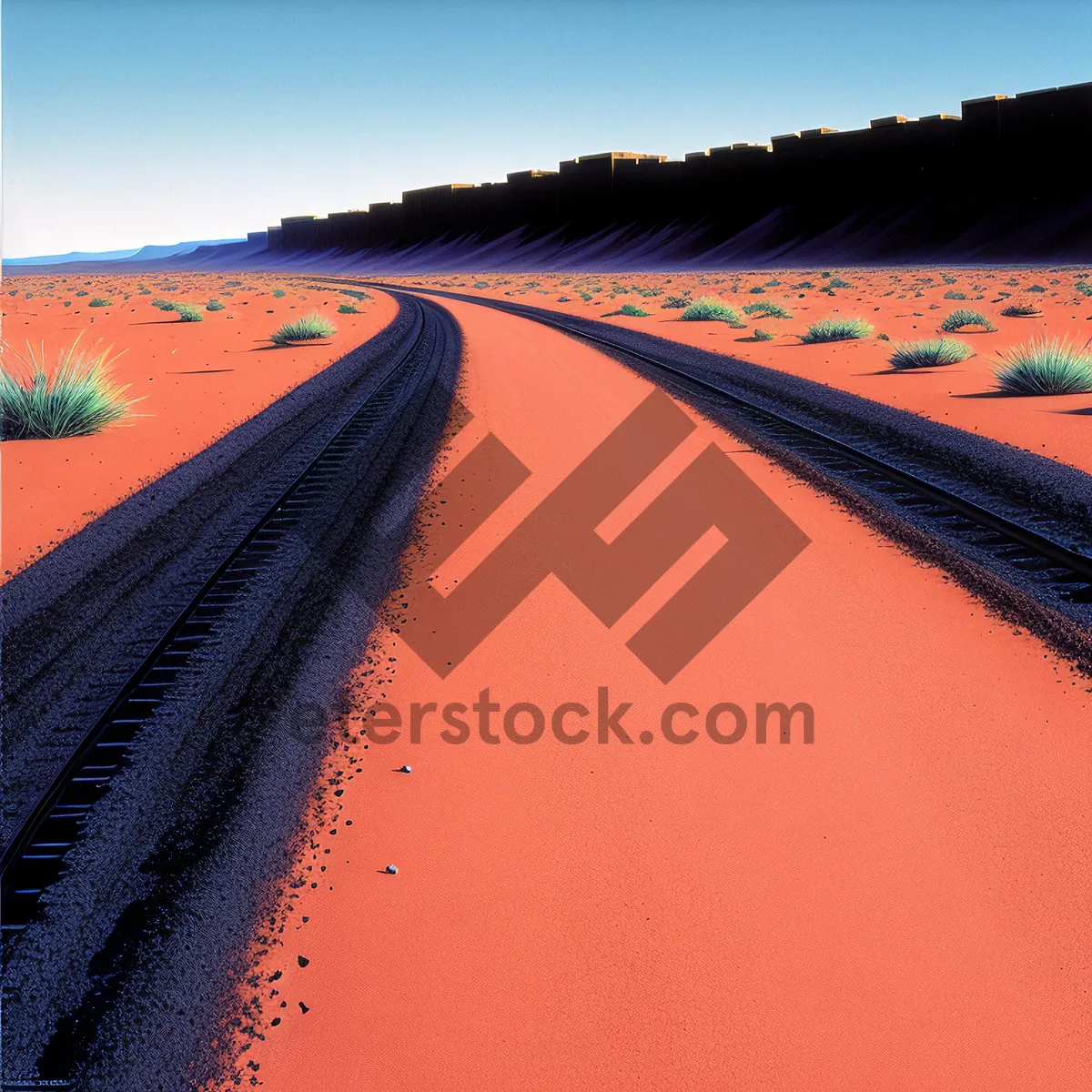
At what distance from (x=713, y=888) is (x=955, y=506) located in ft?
21.8

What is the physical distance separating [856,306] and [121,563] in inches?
1429

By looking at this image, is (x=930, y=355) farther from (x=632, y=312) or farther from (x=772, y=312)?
(x=632, y=312)

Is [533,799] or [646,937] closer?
[646,937]

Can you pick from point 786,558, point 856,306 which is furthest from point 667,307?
point 786,558

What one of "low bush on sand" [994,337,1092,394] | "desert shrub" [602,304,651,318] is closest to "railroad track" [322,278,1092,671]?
"low bush on sand" [994,337,1092,394]

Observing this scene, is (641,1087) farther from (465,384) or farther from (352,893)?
(465,384)

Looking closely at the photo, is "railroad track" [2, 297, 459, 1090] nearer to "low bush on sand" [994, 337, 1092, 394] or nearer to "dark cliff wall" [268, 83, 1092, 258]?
"low bush on sand" [994, 337, 1092, 394]

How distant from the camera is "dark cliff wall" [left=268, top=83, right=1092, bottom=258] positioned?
282 feet

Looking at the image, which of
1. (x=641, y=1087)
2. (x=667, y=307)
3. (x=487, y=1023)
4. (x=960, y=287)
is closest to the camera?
(x=641, y=1087)

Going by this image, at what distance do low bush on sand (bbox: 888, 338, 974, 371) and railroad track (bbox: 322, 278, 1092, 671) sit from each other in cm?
407

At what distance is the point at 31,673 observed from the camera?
6078 mm

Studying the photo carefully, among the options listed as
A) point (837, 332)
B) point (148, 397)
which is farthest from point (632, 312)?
→ point (148, 397)

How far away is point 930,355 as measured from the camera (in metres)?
19.4

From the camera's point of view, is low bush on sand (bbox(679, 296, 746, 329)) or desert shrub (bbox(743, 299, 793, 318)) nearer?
low bush on sand (bbox(679, 296, 746, 329))
